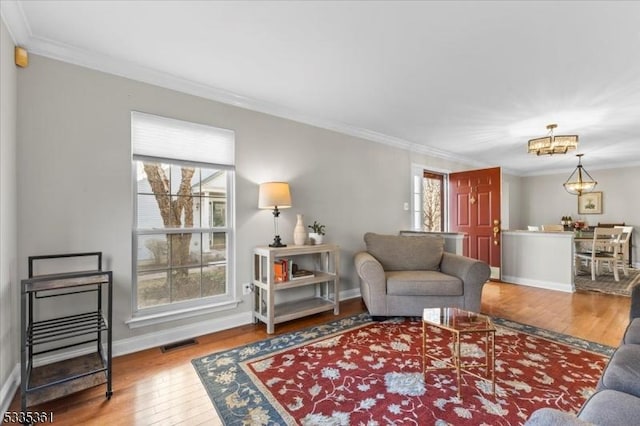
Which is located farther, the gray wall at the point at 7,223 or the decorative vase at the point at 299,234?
the decorative vase at the point at 299,234

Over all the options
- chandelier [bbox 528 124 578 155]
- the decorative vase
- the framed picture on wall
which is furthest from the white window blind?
the framed picture on wall

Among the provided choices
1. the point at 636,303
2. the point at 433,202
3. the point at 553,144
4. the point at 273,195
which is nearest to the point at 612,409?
the point at 636,303

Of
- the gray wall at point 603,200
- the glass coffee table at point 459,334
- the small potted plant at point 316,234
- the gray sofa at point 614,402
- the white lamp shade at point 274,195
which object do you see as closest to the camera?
the gray sofa at point 614,402

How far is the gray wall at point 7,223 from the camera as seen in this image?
1.70m

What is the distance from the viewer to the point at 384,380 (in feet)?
6.46

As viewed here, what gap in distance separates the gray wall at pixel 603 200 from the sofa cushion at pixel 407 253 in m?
5.42

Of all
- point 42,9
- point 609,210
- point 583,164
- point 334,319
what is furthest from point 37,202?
point 609,210

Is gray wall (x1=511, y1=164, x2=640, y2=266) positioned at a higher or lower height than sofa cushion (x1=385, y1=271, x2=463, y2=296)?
higher

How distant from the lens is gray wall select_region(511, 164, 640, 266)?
6383 millimetres

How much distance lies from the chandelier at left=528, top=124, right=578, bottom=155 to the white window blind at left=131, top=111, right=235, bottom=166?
12.5ft

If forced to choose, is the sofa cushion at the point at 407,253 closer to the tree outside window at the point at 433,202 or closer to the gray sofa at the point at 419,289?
the gray sofa at the point at 419,289

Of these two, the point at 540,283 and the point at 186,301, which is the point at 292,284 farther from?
the point at 540,283

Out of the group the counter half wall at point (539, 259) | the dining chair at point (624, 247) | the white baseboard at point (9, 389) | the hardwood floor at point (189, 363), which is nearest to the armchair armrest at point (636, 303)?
the hardwood floor at point (189, 363)

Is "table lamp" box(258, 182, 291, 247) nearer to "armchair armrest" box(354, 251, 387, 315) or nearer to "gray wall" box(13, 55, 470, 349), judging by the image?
"gray wall" box(13, 55, 470, 349)
